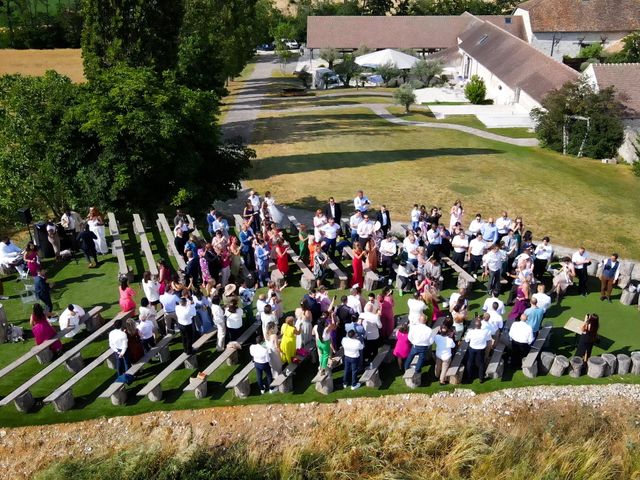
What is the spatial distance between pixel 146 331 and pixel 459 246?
26.9ft

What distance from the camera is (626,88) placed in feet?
99.5

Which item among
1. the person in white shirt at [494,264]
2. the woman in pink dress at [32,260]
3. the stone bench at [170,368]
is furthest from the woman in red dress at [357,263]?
the woman in pink dress at [32,260]

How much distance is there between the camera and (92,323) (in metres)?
12.7

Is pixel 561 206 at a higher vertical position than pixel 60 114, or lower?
lower

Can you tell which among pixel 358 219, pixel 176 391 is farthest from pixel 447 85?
pixel 176 391

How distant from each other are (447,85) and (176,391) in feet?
150

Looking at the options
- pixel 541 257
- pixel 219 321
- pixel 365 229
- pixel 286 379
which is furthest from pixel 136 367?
pixel 541 257

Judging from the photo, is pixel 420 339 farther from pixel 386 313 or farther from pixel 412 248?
pixel 412 248

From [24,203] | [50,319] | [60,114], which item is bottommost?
[50,319]

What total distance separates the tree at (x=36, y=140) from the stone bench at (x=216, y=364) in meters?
8.43

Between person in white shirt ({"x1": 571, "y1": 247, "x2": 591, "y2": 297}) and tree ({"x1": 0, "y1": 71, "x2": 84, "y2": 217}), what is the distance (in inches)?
562

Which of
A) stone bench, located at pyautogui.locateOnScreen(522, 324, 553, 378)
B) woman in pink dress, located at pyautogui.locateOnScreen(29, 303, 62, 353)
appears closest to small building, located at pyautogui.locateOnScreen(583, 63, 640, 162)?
stone bench, located at pyautogui.locateOnScreen(522, 324, 553, 378)

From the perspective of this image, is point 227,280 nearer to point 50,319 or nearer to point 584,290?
point 50,319

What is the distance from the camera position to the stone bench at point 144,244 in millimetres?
14567
